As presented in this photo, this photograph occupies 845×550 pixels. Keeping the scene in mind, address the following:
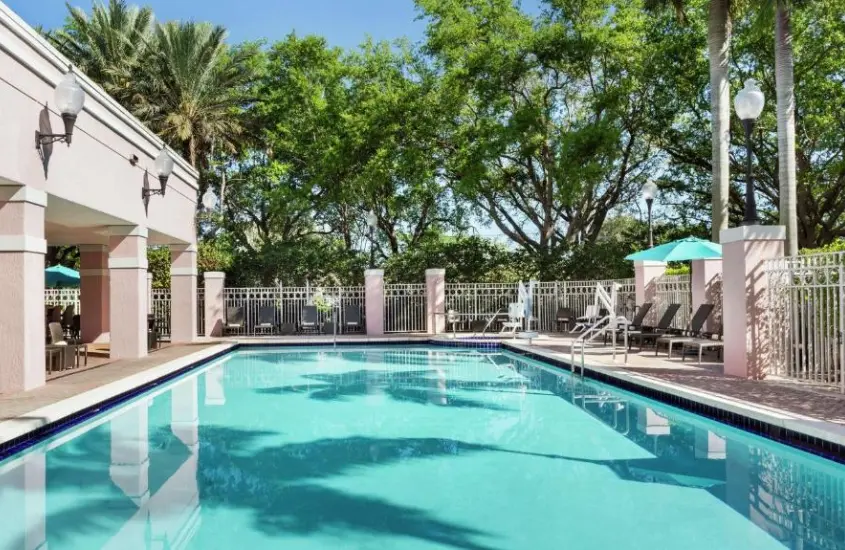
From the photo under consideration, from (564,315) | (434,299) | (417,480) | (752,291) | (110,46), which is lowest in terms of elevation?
(417,480)

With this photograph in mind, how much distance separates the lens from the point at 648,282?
15.4m

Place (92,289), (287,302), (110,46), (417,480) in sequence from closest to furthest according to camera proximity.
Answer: (417,480), (92,289), (287,302), (110,46)

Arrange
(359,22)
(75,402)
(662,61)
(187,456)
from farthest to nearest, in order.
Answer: (359,22) < (662,61) < (75,402) < (187,456)

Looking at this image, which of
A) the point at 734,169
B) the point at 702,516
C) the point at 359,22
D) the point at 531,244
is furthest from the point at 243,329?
the point at 702,516

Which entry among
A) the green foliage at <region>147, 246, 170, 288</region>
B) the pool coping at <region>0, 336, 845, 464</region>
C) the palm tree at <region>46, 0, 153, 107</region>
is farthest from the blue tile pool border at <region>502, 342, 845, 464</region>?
the palm tree at <region>46, 0, 153, 107</region>

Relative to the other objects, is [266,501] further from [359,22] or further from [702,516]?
[359,22]

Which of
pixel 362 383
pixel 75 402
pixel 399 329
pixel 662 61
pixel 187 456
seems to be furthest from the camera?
pixel 399 329

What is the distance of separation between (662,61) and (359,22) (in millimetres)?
11712

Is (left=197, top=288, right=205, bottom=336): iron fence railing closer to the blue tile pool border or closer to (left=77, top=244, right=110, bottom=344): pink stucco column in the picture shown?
(left=77, top=244, right=110, bottom=344): pink stucco column

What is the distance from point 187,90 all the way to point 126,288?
40.7ft

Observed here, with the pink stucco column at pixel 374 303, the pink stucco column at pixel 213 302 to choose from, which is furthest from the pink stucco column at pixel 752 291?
the pink stucco column at pixel 213 302

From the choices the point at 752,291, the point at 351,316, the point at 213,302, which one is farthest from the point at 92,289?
the point at 752,291

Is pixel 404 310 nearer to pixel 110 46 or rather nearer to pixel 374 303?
pixel 374 303

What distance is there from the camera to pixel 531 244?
77.2 ft
